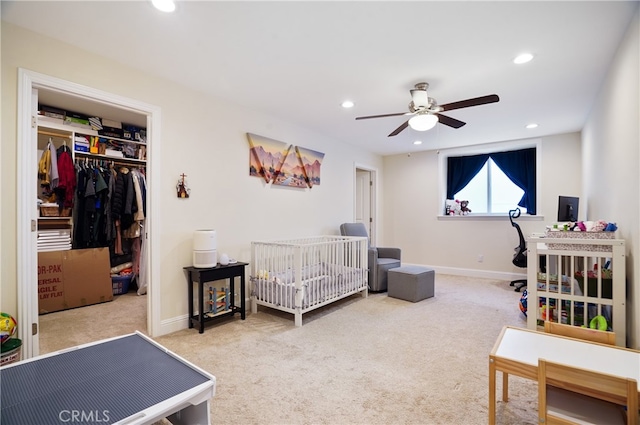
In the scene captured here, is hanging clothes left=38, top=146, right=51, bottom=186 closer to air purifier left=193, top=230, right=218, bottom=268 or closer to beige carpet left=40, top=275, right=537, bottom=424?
beige carpet left=40, top=275, right=537, bottom=424

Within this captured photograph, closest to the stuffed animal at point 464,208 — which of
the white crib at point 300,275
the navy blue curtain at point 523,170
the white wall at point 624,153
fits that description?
the navy blue curtain at point 523,170

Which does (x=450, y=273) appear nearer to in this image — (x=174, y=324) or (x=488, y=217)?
(x=488, y=217)

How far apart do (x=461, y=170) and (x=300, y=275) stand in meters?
4.31

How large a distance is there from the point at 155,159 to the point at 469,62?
2.93 meters

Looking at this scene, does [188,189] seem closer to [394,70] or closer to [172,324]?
[172,324]

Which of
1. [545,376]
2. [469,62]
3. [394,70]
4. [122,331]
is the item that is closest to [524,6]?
[469,62]

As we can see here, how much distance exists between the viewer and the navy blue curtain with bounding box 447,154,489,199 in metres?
5.58

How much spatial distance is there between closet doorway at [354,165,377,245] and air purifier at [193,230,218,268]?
12.4 ft

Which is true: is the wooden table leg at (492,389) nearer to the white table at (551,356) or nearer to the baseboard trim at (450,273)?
the white table at (551,356)

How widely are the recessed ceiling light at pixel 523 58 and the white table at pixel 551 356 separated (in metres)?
2.09

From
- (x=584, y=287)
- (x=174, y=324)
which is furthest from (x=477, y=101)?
(x=174, y=324)

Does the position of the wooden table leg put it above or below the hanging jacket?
below

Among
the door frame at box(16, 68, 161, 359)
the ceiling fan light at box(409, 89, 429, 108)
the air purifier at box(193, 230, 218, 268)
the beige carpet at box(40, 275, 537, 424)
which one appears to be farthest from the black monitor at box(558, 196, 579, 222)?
the door frame at box(16, 68, 161, 359)

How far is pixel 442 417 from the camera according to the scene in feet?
5.47
